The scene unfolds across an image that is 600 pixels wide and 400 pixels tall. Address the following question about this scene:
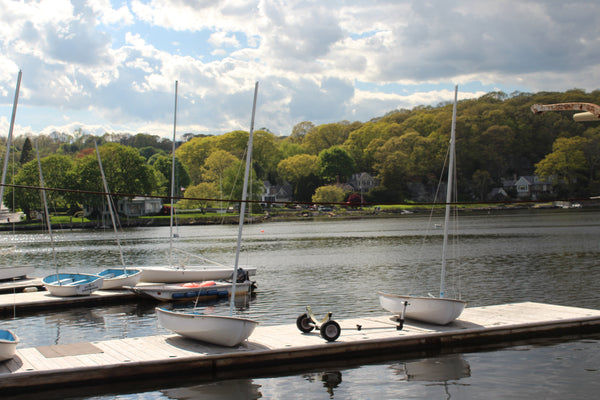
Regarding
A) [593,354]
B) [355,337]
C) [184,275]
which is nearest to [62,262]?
[184,275]

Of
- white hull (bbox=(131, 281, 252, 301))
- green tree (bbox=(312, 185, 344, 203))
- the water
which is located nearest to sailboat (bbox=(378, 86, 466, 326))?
the water

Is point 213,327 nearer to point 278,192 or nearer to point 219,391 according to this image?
point 219,391

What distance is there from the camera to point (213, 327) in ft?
55.3

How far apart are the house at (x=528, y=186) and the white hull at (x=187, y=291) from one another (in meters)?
151

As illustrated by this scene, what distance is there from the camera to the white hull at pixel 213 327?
16719 mm

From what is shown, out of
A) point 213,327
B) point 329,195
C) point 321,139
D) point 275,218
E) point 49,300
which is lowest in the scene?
point 49,300

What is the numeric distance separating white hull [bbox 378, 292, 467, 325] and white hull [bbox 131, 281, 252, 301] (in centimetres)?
1185

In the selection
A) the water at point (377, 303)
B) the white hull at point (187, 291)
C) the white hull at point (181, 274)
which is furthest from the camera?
the white hull at point (181, 274)

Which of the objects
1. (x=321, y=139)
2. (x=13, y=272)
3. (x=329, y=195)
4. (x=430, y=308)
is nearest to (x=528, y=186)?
(x=329, y=195)

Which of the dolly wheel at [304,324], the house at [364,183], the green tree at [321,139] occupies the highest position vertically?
the green tree at [321,139]

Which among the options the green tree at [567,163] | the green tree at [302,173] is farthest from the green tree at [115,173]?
the green tree at [567,163]

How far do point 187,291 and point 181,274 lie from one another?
4536mm

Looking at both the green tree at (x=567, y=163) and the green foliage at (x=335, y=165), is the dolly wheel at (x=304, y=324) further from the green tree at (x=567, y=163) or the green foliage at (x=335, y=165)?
the green tree at (x=567, y=163)

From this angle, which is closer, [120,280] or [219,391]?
[219,391]
